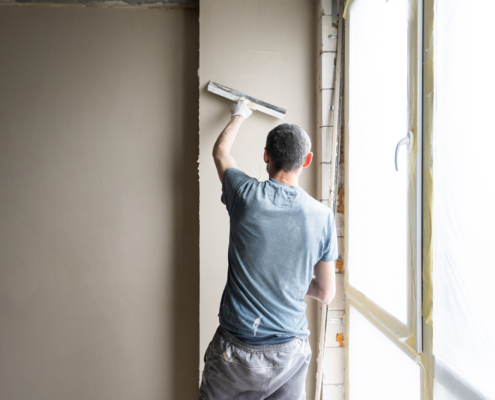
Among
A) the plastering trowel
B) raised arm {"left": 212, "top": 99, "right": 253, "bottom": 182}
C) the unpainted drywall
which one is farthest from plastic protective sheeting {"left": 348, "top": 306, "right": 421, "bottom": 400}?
the plastering trowel

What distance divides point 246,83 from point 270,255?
0.98m

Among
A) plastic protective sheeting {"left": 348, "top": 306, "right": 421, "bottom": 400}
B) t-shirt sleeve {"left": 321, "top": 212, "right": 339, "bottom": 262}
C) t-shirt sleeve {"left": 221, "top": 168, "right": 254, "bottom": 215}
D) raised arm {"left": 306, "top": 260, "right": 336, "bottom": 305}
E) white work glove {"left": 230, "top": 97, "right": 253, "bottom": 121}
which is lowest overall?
plastic protective sheeting {"left": 348, "top": 306, "right": 421, "bottom": 400}

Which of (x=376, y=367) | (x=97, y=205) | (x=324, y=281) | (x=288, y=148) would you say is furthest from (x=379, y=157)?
(x=97, y=205)

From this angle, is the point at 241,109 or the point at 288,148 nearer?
the point at 288,148

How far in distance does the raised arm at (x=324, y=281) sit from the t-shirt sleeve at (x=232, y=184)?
39 cm

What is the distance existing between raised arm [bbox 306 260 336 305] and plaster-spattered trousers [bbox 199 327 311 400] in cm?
19

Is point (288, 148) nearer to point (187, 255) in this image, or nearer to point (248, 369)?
point (248, 369)

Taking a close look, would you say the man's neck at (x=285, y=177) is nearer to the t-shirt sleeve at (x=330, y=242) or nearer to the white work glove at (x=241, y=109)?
the t-shirt sleeve at (x=330, y=242)

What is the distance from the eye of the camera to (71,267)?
6.30 ft

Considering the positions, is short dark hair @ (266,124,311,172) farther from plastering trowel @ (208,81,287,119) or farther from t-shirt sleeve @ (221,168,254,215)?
plastering trowel @ (208,81,287,119)

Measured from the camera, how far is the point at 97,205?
6.31 feet

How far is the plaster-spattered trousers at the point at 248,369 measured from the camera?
112cm

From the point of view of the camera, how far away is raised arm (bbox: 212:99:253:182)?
1.33 meters
